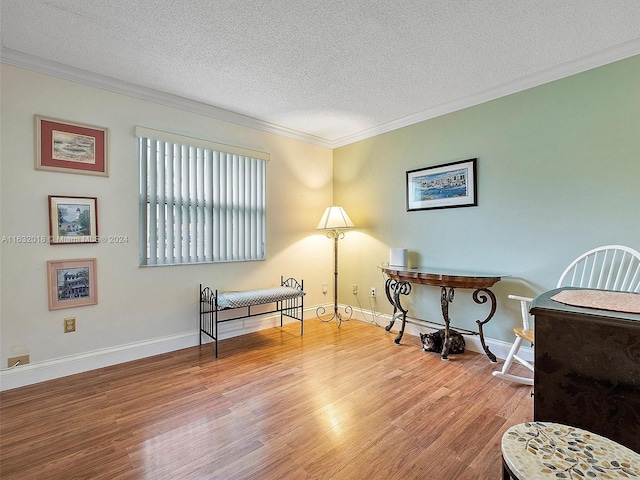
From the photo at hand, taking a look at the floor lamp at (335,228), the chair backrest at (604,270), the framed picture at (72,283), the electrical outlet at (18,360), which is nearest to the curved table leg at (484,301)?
the chair backrest at (604,270)

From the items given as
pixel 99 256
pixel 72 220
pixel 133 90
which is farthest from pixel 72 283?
pixel 133 90

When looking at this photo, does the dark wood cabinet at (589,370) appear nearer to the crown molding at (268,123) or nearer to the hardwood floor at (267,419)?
the hardwood floor at (267,419)

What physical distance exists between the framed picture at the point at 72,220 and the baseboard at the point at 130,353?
0.97 metres

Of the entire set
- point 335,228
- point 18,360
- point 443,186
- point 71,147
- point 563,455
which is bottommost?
point 18,360

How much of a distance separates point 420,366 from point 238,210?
242cm

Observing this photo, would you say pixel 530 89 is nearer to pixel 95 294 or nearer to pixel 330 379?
pixel 330 379

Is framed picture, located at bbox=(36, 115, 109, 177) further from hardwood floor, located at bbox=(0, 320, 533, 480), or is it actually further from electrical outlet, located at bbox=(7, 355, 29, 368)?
hardwood floor, located at bbox=(0, 320, 533, 480)

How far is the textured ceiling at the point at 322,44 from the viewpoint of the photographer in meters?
1.79

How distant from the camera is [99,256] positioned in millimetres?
2572

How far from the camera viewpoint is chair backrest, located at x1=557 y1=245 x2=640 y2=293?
202 centimetres

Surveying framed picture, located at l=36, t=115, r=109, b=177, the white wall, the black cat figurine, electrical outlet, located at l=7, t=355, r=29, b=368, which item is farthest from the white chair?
electrical outlet, located at l=7, t=355, r=29, b=368

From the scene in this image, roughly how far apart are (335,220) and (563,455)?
305cm

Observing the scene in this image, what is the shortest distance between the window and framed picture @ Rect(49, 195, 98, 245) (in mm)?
374

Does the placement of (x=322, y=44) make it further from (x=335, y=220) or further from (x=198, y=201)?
(x=335, y=220)
